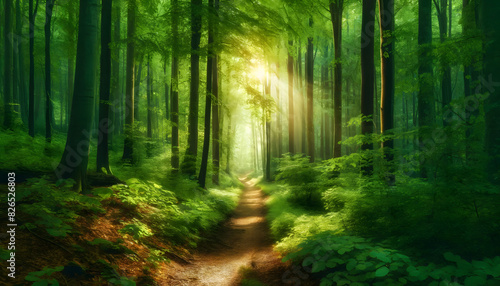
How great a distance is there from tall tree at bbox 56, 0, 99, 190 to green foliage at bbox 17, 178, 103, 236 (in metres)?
0.56

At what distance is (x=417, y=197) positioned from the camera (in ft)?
13.1

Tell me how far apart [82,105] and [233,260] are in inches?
192

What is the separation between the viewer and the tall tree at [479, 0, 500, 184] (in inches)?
172

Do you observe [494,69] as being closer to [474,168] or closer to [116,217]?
[474,168]

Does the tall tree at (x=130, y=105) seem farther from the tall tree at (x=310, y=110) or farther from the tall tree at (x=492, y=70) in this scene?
the tall tree at (x=492, y=70)

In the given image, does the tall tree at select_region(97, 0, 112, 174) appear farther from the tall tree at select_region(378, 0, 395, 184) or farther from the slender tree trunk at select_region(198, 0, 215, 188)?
the tall tree at select_region(378, 0, 395, 184)

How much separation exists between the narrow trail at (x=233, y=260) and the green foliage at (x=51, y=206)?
1916 mm

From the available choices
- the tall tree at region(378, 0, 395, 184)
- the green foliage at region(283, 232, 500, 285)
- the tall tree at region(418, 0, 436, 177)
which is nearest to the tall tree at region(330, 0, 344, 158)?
→ the tall tree at region(378, 0, 395, 184)

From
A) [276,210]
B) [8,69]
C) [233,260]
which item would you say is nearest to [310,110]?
[276,210]

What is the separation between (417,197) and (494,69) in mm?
2847

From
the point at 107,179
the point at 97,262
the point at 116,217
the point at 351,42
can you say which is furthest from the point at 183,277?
the point at 351,42

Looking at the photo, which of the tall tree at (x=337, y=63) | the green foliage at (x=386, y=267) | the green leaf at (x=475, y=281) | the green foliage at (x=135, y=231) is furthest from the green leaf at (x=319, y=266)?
the tall tree at (x=337, y=63)

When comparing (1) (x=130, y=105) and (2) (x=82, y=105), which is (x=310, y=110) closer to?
(1) (x=130, y=105)

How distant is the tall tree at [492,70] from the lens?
14.4 feet
